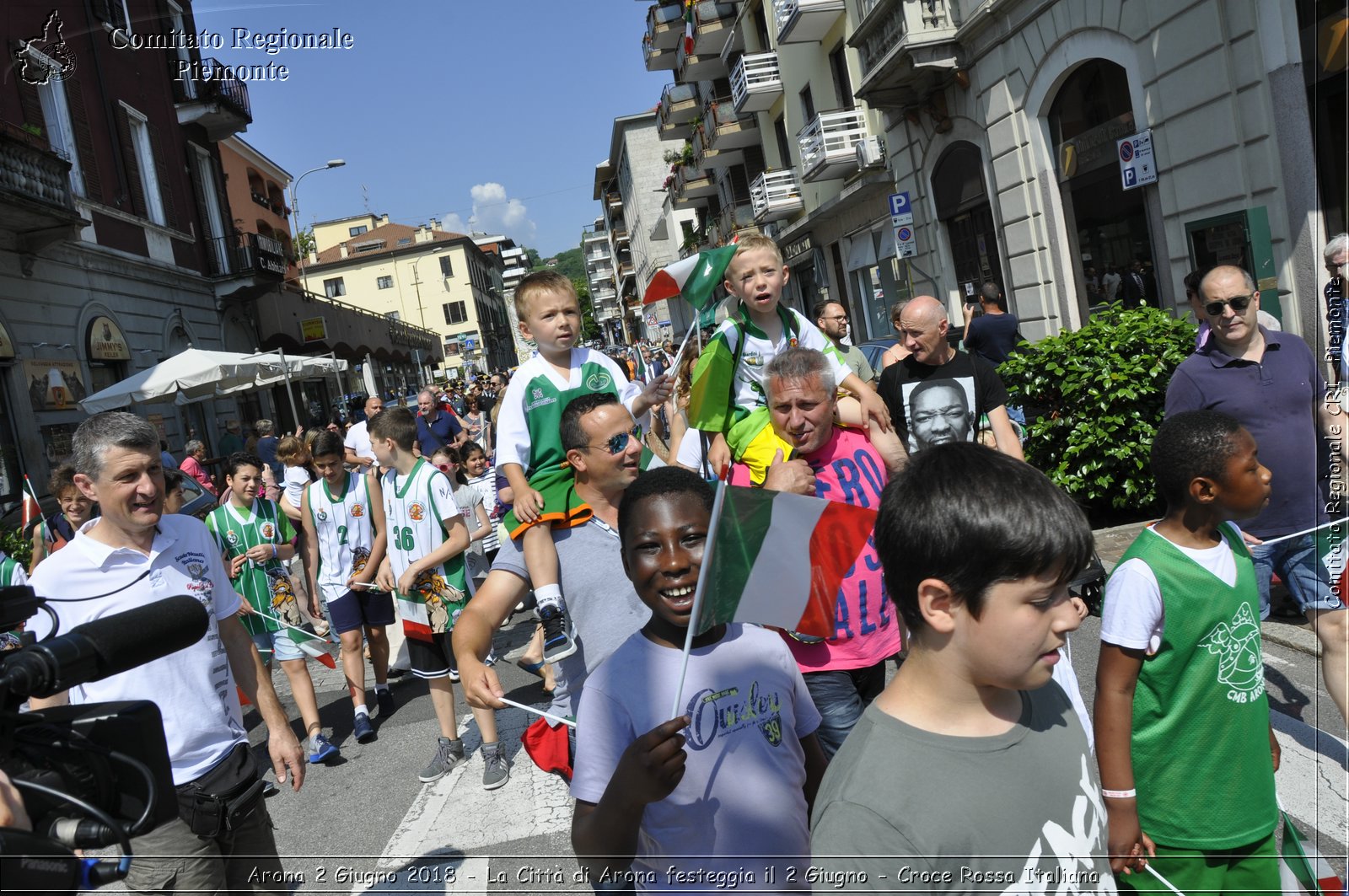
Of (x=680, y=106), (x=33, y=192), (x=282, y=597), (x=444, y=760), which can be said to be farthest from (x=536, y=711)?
(x=680, y=106)

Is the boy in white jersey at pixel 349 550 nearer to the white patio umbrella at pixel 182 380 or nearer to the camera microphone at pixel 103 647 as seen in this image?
the camera microphone at pixel 103 647

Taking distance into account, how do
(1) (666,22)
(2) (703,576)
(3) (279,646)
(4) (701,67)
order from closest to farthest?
(2) (703,576) < (3) (279,646) < (4) (701,67) < (1) (666,22)

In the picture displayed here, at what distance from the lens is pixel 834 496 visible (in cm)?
365

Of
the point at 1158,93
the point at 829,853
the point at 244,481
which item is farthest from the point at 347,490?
the point at 1158,93

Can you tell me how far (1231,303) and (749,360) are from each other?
2.17 m

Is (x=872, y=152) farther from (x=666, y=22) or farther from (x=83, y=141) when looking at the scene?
(x=666, y=22)

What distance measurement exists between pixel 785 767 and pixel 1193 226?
407 inches

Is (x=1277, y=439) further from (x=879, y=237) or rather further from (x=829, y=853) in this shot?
(x=879, y=237)

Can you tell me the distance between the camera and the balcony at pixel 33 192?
1451cm

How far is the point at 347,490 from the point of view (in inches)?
270

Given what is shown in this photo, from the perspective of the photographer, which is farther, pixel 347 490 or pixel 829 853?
pixel 347 490

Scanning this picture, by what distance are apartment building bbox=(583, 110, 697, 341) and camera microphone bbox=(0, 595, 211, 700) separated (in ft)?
144

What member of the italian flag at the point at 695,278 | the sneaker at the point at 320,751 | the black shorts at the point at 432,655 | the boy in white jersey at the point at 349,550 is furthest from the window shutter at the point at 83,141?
the italian flag at the point at 695,278

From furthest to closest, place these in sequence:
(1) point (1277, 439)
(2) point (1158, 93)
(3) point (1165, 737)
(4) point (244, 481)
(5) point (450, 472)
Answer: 1. (2) point (1158, 93)
2. (5) point (450, 472)
3. (4) point (244, 481)
4. (1) point (1277, 439)
5. (3) point (1165, 737)
